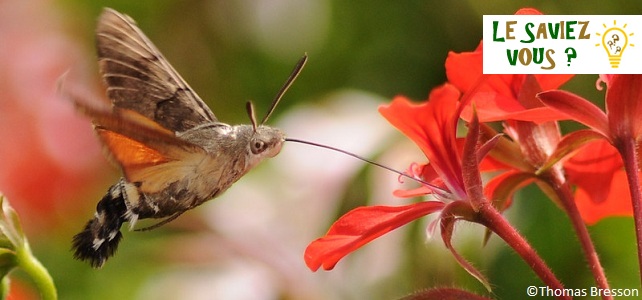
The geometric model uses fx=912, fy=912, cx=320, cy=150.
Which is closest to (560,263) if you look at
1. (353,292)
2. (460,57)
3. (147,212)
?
(353,292)

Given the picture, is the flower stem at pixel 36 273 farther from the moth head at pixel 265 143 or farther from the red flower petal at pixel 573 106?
the red flower petal at pixel 573 106

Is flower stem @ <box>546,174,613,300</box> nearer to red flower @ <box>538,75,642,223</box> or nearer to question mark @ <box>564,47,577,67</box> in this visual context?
red flower @ <box>538,75,642,223</box>

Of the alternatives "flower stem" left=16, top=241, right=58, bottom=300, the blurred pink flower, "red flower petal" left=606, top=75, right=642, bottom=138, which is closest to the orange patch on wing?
"flower stem" left=16, top=241, right=58, bottom=300

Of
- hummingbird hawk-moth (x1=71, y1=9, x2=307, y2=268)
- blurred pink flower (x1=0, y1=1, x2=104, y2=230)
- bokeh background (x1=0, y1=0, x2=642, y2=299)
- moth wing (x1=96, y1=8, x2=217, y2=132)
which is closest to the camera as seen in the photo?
hummingbird hawk-moth (x1=71, y1=9, x2=307, y2=268)

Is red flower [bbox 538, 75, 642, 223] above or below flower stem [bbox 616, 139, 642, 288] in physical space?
above

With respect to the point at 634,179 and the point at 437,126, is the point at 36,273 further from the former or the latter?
the point at 634,179

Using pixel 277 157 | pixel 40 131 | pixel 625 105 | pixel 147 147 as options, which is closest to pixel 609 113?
pixel 625 105
